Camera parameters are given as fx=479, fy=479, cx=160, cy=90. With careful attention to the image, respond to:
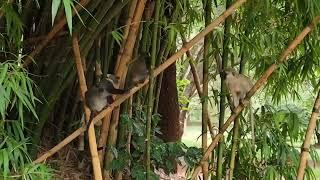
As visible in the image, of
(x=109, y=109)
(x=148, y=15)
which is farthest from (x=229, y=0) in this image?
(x=109, y=109)

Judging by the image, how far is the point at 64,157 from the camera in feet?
7.11

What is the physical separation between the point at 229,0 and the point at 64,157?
102 cm

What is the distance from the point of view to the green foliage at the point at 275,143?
1.80 m

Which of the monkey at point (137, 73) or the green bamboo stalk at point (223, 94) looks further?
the green bamboo stalk at point (223, 94)

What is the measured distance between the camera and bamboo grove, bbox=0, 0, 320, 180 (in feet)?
5.53

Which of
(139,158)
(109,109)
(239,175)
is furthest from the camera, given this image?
(139,158)

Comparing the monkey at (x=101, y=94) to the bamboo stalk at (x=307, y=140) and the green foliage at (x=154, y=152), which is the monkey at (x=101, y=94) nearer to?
the green foliage at (x=154, y=152)

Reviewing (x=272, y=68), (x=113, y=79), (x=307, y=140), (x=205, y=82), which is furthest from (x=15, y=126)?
(x=307, y=140)

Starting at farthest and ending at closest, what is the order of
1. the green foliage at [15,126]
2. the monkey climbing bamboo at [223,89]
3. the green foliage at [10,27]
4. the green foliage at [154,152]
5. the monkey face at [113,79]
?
the green foliage at [154,152] < the monkey climbing bamboo at [223,89] < the monkey face at [113,79] < the green foliage at [10,27] < the green foliage at [15,126]

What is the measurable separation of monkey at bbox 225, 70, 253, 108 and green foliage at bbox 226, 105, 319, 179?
0.18 m

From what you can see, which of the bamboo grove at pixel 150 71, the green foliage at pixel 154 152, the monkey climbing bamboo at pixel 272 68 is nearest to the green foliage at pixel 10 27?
the bamboo grove at pixel 150 71

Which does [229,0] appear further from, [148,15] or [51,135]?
[51,135]

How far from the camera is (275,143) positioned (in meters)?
1.84

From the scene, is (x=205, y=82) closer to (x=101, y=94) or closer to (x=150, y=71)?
(x=150, y=71)
